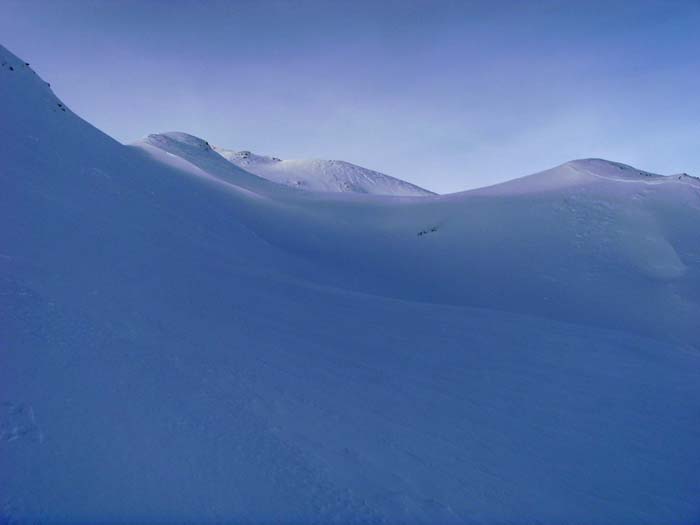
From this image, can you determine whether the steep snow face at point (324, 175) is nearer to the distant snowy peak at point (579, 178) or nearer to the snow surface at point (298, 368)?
the distant snowy peak at point (579, 178)

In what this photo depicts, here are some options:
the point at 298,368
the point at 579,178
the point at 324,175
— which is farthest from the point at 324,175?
the point at 298,368

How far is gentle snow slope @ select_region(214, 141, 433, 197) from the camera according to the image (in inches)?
2077

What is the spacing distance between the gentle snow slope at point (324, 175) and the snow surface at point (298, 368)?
38.9 metres

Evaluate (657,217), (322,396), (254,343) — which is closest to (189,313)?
(254,343)

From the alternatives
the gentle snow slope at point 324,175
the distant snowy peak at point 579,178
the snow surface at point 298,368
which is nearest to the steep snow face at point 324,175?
the gentle snow slope at point 324,175

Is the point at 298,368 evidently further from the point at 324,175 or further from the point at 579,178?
the point at 324,175

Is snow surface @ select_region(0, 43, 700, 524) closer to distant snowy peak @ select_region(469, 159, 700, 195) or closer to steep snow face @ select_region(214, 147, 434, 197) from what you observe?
distant snowy peak @ select_region(469, 159, 700, 195)

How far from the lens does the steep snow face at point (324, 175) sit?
52.8m

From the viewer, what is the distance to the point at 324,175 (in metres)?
55.3

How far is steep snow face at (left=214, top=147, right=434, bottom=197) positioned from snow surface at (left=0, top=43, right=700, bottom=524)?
38772mm

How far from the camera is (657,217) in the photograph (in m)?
16.5

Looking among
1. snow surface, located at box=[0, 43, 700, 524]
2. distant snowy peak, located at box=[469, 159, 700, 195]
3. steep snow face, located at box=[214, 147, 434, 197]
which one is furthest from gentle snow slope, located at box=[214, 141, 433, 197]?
snow surface, located at box=[0, 43, 700, 524]

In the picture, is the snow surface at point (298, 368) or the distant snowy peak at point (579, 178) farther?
the distant snowy peak at point (579, 178)

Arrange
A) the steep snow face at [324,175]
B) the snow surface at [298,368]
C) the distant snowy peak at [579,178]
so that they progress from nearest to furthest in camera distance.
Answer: the snow surface at [298,368] → the distant snowy peak at [579,178] → the steep snow face at [324,175]
